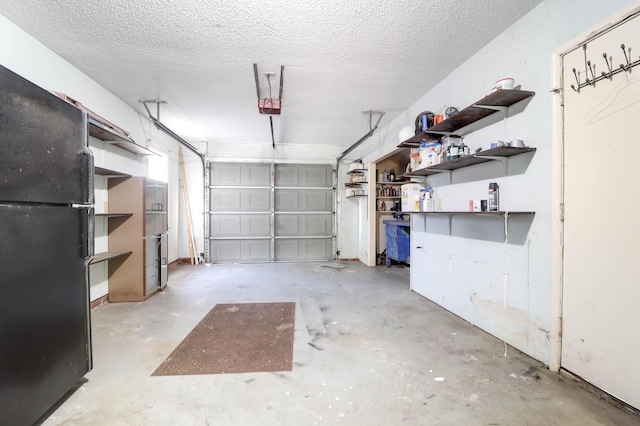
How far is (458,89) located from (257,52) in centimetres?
220

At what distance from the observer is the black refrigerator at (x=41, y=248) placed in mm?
1165

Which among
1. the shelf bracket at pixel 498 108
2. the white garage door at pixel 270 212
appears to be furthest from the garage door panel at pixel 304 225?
the shelf bracket at pixel 498 108

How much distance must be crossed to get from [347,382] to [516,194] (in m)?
2.00

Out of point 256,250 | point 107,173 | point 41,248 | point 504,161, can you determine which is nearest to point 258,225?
point 256,250

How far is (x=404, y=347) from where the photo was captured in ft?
7.07

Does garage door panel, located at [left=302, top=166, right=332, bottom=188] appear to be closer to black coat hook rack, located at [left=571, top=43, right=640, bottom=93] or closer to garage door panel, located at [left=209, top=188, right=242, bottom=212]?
garage door panel, located at [left=209, top=188, right=242, bottom=212]

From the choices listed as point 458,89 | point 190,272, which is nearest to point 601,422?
point 458,89

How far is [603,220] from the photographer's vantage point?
1.53 meters

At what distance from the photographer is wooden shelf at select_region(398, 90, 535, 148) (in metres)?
1.96

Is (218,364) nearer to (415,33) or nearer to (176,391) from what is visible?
(176,391)

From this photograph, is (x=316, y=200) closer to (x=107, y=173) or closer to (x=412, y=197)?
(x=412, y=197)

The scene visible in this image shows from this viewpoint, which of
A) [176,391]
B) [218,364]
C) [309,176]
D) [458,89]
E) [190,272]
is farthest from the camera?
[309,176]

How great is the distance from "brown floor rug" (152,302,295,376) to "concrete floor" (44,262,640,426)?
0.08 meters

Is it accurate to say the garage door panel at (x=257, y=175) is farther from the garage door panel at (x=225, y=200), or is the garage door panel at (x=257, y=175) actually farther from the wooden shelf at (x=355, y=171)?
the wooden shelf at (x=355, y=171)
